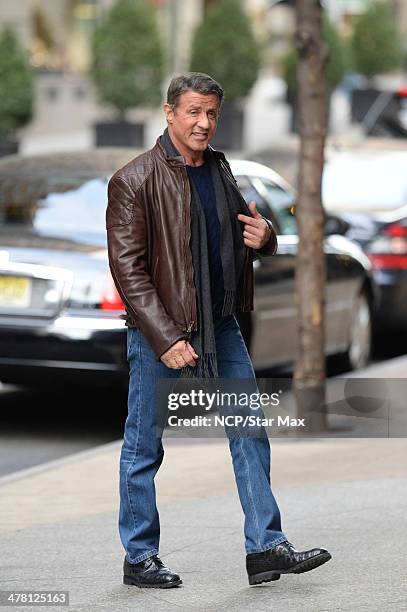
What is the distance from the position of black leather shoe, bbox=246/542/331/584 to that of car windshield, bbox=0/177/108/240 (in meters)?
3.86

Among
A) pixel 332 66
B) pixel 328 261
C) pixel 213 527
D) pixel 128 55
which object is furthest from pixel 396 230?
pixel 332 66

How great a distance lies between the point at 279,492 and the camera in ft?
23.6

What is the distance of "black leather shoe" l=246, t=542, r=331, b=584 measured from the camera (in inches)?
216

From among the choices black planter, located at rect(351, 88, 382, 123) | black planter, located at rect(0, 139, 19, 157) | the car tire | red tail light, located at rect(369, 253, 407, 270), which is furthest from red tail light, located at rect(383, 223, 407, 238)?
black planter, located at rect(351, 88, 382, 123)

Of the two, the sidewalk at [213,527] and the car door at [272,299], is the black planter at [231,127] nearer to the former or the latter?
the car door at [272,299]

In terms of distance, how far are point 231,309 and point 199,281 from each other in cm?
19

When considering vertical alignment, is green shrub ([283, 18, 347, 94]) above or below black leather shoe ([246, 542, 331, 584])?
below

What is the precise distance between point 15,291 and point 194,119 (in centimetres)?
367

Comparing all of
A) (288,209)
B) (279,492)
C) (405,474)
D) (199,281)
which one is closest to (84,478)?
(279,492)

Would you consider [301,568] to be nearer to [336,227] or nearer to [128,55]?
[336,227]

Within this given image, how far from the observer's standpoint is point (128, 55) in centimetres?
2698

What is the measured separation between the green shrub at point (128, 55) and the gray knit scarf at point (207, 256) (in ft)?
71.3

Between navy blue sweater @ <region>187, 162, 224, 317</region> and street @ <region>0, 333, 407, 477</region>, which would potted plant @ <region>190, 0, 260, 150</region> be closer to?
street @ <region>0, 333, 407, 477</region>

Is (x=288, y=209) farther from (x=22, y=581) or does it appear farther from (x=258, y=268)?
(x=22, y=581)
